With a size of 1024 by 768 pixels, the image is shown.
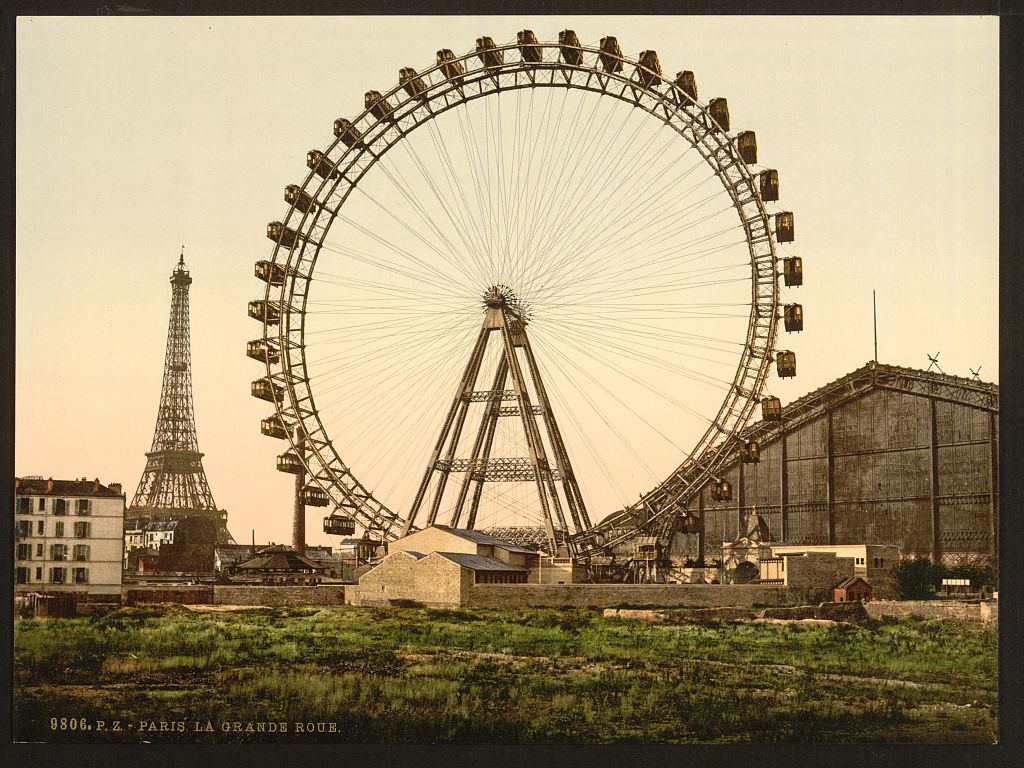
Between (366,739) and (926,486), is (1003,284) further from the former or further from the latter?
(926,486)

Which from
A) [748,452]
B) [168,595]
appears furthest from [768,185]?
[168,595]

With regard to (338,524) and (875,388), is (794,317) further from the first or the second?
(338,524)

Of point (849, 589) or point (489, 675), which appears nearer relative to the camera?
point (489, 675)

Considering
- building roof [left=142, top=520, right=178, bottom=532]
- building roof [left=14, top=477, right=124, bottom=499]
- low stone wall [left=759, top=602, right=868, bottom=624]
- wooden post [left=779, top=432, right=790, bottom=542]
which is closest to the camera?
building roof [left=14, top=477, right=124, bottom=499]

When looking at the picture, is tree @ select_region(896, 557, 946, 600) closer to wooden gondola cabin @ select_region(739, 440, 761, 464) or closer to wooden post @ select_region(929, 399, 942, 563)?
wooden post @ select_region(929, 399, 942, 563)

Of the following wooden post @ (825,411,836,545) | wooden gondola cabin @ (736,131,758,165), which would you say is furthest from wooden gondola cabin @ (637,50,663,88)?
wooden post @ (825,411,836,545)

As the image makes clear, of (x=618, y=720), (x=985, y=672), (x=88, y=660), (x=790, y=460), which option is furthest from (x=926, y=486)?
(x=88, y=660)

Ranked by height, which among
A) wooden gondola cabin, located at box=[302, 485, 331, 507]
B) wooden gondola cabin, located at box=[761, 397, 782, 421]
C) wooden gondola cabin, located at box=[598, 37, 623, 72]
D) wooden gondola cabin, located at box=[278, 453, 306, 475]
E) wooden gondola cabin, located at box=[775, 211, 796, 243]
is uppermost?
wooden gondola cabin, located at box=[598, 37, 623, 72]
